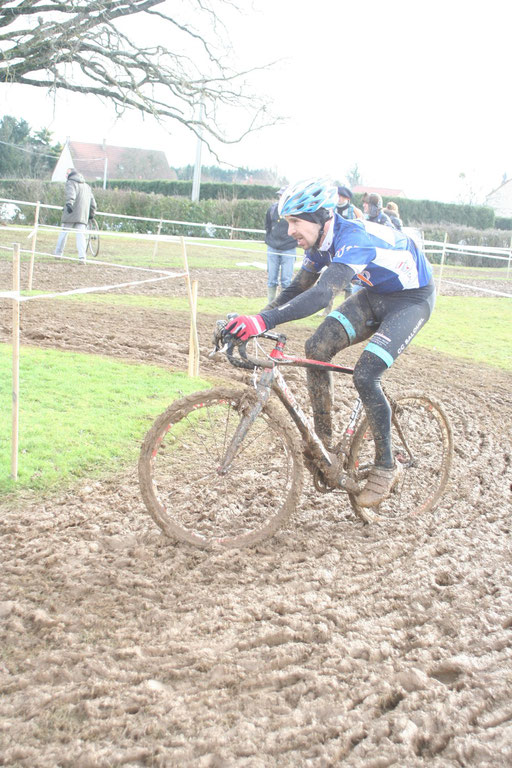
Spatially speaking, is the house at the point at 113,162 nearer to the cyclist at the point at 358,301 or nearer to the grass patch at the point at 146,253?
the grass patch at the point at 146,253

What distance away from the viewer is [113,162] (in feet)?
271

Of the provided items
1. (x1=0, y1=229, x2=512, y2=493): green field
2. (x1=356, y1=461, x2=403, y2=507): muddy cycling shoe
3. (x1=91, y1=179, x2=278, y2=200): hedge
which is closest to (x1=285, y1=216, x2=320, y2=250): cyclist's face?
(x1=356, y1=461, x2=403, y2=507): muddy cycling shoe

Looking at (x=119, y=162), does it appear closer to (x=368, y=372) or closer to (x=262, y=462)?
(x=262, y=462)

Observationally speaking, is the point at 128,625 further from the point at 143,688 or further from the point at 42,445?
the point at 42,445

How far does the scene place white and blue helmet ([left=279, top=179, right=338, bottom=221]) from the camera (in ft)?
13.7

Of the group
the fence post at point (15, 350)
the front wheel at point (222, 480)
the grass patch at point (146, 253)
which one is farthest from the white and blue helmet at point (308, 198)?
the grass patch at point (146, 253)

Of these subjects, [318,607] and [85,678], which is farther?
[318,607]

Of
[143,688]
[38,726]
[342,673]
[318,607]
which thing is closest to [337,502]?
[318,607]

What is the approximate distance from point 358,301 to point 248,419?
119 cm

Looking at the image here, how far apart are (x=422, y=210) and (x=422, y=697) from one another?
48.3 metres

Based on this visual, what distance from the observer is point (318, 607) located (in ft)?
12.1

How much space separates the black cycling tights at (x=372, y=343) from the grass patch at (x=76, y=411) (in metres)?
1.05

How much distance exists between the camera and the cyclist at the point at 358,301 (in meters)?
4.17

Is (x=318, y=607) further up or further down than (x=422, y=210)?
further down
